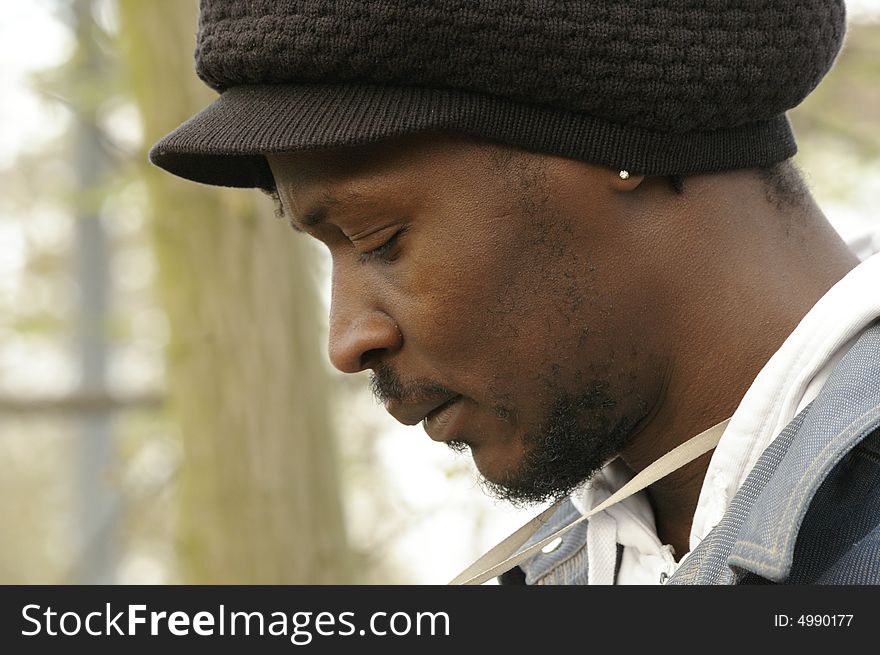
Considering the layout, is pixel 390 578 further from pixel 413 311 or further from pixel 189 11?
pixel 413 311

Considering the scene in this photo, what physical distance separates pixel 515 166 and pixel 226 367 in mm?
2318

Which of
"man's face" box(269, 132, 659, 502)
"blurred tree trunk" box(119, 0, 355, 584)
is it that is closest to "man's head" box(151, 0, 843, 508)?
"man's face" box(269, 132, 659, 502)

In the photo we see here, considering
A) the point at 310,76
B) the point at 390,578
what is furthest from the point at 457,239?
the point at 390,578

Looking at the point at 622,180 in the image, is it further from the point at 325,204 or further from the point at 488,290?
the point at 325,204

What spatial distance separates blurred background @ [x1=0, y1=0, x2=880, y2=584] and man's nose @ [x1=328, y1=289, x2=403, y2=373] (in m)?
0.78

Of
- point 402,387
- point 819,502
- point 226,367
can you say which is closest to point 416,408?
point 402,387

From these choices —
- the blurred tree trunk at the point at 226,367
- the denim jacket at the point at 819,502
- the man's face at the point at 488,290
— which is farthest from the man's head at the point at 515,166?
the blurred tree trunk at the point at 226,367

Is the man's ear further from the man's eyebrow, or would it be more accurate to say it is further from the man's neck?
the man's eyebrow

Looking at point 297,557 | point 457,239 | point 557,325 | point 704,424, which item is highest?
point 457,239

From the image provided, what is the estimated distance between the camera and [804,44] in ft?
6.75

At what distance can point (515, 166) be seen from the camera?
2.00m

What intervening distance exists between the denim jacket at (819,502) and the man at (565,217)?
0.02 metres

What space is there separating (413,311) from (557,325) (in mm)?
262

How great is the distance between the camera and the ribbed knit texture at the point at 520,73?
1.89 m
